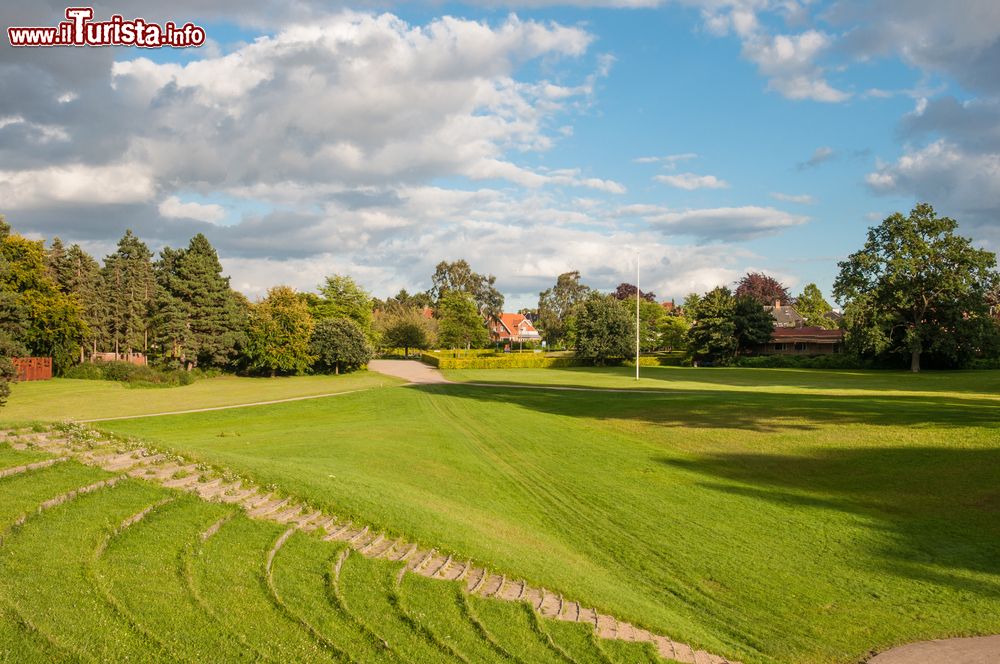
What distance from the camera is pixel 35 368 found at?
2170 inches

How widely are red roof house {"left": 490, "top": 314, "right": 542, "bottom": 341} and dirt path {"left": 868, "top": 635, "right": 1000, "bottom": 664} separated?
441 ft

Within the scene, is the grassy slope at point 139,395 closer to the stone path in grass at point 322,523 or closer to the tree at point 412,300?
the stone path in grass at point 322,523

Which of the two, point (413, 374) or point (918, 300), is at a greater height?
point (918, 300)

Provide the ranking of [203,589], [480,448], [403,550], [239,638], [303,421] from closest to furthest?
[239,638], [203,589], [403,550], [480,448], [303,421]

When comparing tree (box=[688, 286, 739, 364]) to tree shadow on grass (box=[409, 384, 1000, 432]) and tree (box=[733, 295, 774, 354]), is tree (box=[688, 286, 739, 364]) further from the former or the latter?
tree shadow on grass (box=[409, 384, 1000, 432])

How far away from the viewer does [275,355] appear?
211 feet

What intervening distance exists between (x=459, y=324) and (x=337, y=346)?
3655cm

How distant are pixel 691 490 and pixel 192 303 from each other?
56.6 meters

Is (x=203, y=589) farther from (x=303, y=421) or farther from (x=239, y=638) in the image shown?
(x=303, y=421)

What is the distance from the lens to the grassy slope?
35062 millimetres

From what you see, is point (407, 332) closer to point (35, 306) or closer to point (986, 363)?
point (35, 306)

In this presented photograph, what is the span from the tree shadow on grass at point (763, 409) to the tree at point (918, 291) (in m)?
33.2

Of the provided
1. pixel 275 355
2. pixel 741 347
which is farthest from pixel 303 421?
pixel 741 347

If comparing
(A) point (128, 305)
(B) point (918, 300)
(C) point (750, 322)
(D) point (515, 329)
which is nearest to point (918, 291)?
(B) point (918, 300)
